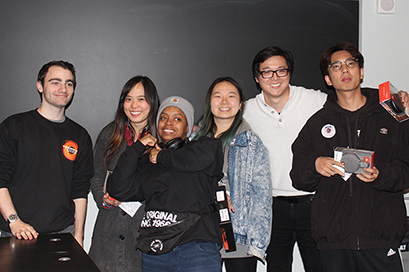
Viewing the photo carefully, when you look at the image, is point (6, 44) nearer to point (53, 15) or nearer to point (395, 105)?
point (53, 15)

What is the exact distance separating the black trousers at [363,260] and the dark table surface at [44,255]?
57.9 inches

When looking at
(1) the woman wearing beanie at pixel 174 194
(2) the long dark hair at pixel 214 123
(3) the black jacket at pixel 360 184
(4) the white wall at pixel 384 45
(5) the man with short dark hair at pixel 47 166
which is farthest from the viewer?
(4) the white wall at pixel 384 45

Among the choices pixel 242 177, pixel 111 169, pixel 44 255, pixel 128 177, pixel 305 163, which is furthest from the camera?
pixel 111 169

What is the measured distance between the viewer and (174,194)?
2053 millimetres

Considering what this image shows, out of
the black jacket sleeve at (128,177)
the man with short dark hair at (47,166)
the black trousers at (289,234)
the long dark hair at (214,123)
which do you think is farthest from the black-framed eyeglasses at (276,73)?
the man with short dark hair at (47,166)

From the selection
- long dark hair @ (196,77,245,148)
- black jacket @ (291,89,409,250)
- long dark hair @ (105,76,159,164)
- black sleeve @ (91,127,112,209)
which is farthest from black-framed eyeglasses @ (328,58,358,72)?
black sleeve @ (91,127,112,209)

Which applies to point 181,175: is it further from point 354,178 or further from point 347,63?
point 347,63

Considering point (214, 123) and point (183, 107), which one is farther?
point (214, 123)

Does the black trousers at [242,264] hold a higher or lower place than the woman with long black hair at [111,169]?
lower

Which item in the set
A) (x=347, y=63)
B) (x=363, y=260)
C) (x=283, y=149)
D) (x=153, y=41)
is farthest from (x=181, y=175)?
(x=153, y=41)

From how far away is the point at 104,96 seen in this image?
3021 millimetres

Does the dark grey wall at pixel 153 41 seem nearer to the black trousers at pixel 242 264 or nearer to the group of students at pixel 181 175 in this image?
the group of students at pixel 181 175

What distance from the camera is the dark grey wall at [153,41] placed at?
288 cm

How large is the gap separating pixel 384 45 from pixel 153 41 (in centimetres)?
230
